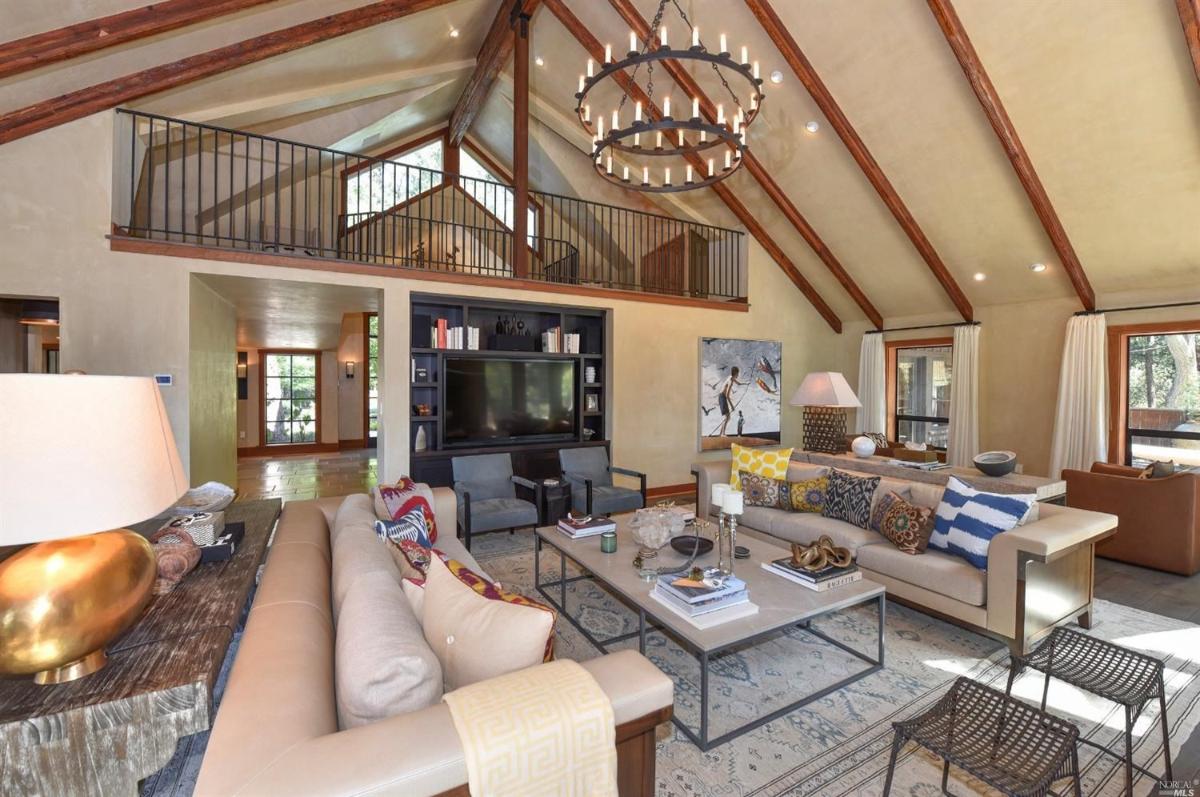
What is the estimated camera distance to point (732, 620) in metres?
2.16

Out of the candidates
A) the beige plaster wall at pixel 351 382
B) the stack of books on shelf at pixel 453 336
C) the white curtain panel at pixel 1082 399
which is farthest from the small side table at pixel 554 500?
the beige plaster wall at pixel 351 382

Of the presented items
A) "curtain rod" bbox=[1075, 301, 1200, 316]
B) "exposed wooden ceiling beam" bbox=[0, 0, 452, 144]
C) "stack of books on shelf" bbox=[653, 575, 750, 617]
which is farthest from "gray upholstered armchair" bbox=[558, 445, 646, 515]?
"curtain rod" bbox=[1075, 301, 1200, 316]

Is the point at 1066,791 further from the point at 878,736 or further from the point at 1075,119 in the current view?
the point at 1075,119

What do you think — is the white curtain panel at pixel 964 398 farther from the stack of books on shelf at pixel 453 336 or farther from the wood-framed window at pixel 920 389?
the stack of books on shelf at pixel 453 336

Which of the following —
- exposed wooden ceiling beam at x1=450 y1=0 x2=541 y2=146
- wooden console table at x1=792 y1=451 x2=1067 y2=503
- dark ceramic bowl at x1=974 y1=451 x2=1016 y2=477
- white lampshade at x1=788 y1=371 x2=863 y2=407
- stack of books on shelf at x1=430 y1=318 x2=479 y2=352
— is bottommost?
wooden console table at x1=792 y1=451 x2=1067 y2=503

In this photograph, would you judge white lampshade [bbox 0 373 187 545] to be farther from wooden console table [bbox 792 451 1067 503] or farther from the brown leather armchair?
the brown leather armchair

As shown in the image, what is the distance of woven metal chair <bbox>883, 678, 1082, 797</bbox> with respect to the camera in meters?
1.37

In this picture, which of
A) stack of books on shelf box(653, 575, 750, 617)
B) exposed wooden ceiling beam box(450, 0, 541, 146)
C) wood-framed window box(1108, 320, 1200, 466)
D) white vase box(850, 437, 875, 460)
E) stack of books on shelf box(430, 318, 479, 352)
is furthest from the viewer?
exposed wooden ceiling beam box(450, 0, 541, 146)

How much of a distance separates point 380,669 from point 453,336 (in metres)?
4.50

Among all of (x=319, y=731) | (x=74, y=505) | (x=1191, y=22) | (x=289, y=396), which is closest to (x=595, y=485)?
(x=319, y=731)

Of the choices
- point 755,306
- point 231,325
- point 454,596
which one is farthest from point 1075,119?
point 231,325

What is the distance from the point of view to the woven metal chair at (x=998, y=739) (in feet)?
4.51

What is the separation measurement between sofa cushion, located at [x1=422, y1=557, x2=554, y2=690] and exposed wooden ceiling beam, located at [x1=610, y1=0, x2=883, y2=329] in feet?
17.6

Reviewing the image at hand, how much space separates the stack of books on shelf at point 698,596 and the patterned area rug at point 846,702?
47 cm
